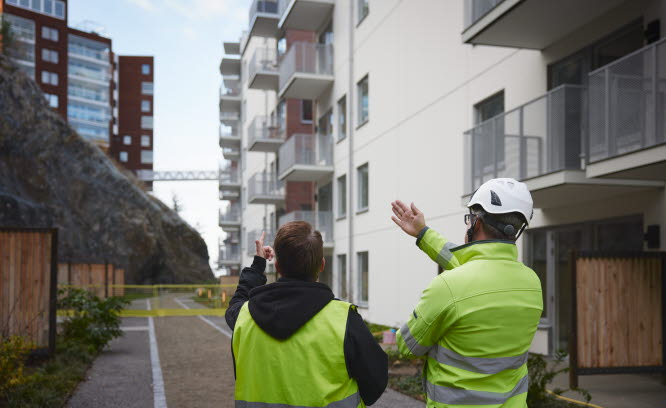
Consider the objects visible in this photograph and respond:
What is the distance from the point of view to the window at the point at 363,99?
23703 millimetres

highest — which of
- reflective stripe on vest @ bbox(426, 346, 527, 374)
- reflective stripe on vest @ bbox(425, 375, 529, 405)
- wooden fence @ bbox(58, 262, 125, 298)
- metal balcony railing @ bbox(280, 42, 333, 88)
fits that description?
metal balcony railing @ bbox(280, 42, 333, 88)

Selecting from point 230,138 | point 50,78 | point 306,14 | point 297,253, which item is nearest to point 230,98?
point 230,138

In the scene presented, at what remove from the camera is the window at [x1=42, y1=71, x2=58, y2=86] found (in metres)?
83.1

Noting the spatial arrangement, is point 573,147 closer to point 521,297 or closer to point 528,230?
point 528,230

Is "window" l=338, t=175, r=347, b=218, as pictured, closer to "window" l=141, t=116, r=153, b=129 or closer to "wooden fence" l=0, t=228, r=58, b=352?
"wooden fence" l=0, t=228, r=58, b=352

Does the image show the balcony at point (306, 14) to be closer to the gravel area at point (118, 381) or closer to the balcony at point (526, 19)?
the balcony at point (526, 19)

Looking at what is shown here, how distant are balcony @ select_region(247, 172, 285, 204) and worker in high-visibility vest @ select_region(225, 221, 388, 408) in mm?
32734

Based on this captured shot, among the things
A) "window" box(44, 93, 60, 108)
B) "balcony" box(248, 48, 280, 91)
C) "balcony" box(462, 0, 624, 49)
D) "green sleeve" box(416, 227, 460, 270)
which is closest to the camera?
"green sleeve" box(416, 227, 460, 270)

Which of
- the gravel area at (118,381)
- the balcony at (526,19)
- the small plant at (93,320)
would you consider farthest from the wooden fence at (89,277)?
the balcony at (526,19)

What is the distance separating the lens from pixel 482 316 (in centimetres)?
262

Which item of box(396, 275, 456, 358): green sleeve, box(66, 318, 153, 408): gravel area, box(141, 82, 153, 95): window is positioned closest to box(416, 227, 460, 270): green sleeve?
box(396, 275, 456, 358): green sleeve

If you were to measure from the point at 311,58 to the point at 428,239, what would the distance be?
25054 mm

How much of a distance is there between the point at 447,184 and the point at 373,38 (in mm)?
7797

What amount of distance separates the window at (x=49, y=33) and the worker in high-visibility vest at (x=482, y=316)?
88765 mm
